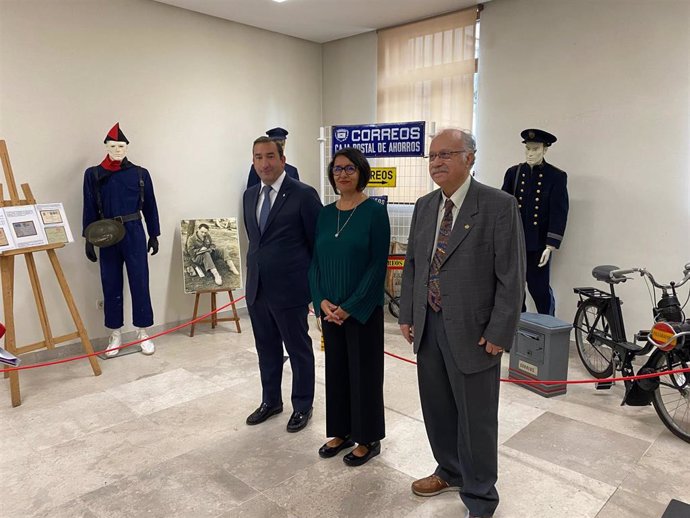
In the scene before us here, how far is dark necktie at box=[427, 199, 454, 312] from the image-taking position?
198 centimetres

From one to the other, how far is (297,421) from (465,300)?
144 cm

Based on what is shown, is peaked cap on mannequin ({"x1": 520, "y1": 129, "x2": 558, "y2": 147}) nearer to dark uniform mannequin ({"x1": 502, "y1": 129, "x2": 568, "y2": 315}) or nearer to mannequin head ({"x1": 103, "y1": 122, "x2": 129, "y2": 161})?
dark uniform mannequin ({"x1": 502, "y1": 129, "x2": 568, "y2": 315})

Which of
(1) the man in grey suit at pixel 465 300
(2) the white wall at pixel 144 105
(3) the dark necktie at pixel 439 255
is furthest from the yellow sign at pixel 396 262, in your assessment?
(3) the dark necktie at pixel 439 255

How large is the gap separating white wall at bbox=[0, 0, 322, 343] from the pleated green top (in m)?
2.82

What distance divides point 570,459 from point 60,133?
417 cm

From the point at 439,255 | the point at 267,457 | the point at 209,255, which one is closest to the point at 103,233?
the point at 209,255

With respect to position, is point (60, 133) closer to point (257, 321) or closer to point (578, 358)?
point (257, 321)

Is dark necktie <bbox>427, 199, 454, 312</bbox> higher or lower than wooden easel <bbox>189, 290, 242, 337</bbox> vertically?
higher

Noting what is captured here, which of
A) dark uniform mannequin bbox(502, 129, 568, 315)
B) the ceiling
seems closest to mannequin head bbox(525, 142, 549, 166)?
dark uniform mannequin bbox(502, 129, 568, 315)

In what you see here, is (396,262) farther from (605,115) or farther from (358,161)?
(358,161)

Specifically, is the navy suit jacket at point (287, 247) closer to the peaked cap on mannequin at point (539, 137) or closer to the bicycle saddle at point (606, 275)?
the bicycle saddle at point (606, 275)

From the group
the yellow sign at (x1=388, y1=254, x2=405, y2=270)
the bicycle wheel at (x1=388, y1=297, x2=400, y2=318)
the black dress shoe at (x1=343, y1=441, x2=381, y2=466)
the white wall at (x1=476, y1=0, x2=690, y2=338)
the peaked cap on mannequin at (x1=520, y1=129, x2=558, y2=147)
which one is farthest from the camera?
the bicycle wheel at (x1=388, y1=297, x2=400, y2=318)

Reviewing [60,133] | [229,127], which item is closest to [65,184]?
[60,133]

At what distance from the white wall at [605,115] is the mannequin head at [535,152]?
14.2 inches
